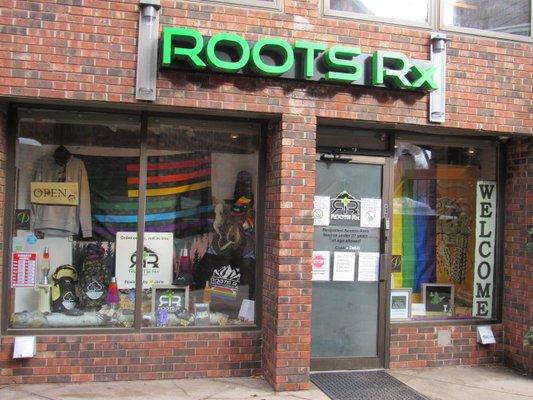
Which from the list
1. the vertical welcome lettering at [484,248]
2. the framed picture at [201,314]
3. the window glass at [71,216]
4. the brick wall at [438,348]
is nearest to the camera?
the window glass at [71,216]

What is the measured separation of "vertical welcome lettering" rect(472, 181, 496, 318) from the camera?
265 inches

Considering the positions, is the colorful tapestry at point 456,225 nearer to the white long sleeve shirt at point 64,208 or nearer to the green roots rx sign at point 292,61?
the green roots rx sign at point 292,61

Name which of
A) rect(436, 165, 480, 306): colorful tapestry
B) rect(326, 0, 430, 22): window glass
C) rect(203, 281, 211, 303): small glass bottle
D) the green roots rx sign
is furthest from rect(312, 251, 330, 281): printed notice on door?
rect(326, 0, 430, 22): window glass

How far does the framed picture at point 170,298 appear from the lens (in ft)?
19.2

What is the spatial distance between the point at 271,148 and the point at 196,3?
159 centimetres

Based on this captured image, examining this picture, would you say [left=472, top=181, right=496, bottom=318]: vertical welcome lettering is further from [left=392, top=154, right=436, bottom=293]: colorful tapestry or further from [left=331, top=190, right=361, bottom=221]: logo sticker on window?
[left=331, top=190, right=361, bottom=221]: logo sticker on window

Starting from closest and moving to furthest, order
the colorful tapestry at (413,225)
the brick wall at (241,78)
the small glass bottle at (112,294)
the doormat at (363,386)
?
1. the brick wall at (241,78)
2. the doormat at (363,386)
3. the small glass bottle at (112,294)
4. the colorful tapestry at (413,225)

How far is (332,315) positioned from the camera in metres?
6.16

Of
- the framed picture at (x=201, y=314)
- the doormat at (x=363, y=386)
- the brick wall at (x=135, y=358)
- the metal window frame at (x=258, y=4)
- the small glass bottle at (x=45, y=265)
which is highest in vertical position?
the metal window frame at (x=258, y=4)

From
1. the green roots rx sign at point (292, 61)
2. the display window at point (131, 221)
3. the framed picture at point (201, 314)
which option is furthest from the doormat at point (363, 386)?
the green roots rx sign at point (292, 61)

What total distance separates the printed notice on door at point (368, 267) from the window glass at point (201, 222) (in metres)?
1.20

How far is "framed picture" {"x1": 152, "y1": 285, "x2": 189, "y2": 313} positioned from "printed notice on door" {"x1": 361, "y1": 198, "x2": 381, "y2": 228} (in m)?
2.10

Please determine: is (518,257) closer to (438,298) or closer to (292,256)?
(438,298)

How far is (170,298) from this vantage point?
5914 millimetres
